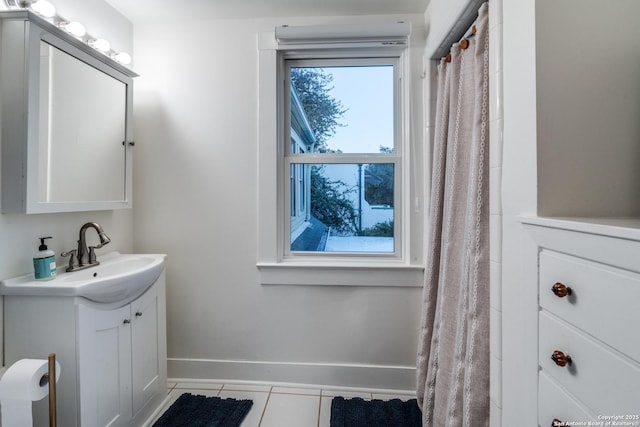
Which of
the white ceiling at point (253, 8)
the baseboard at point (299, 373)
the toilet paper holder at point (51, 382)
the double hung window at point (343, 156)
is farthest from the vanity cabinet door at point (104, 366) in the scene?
the white ceiling at point (253, 8)

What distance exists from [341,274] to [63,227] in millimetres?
1518

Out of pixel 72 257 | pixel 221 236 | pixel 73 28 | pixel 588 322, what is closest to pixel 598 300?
pixel 588 322

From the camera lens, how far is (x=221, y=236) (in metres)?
1.98

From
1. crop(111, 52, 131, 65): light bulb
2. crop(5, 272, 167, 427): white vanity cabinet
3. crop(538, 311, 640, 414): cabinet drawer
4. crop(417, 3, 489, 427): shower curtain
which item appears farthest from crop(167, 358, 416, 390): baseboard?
crop(111, 52, 131, 65): light bulb

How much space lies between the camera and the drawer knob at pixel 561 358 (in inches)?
26.9

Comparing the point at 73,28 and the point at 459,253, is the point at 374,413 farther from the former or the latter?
the point at 73,28

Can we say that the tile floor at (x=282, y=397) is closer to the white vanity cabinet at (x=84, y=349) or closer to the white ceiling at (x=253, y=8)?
the white vanity cabinet at (x=84, y=349)

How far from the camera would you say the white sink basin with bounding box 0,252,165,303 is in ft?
3.92

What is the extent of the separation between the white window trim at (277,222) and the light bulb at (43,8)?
100 centimetres

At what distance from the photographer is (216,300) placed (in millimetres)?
1982

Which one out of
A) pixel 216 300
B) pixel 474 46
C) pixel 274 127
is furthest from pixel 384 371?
pixel 474 46

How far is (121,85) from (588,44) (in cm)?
217

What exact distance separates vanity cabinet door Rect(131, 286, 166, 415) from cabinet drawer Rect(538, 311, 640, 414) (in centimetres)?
171

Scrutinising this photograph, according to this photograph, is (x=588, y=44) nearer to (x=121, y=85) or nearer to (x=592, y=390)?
(x=592, y=390)
